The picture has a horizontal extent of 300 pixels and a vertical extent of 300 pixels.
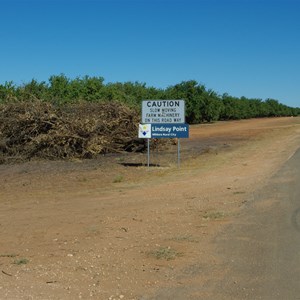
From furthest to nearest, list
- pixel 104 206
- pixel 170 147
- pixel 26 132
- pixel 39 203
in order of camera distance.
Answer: pixel 170 147, pixel 26 132, pixel 39 203, pixel 104 206

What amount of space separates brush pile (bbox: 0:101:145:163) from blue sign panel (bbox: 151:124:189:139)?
3398 millimetres

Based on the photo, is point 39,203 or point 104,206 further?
point 39,203

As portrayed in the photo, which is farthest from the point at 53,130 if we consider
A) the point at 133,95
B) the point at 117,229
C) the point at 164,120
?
the point at 133,95

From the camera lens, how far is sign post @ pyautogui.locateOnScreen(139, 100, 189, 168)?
1872 centimetres

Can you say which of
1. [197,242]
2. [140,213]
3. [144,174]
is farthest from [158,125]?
[197,242]

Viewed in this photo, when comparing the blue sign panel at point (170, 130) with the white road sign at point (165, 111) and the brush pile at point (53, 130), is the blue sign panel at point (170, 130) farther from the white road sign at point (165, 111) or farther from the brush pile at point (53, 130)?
the brush pile at point (53, 130)

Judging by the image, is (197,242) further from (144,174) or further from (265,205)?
(144,174)

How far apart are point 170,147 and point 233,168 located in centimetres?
935

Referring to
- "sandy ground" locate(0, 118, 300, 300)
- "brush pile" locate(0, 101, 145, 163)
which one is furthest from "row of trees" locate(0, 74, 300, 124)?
"sandy ground" locate(0, 118, 300, 300)

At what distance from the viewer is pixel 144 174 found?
1661cm

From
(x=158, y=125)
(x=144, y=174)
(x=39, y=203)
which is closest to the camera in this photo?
(x=39, y=203)

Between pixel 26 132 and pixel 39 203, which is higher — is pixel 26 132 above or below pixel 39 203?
above

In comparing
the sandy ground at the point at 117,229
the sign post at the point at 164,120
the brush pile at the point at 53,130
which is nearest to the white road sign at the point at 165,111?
the sign post at the point at 164,120

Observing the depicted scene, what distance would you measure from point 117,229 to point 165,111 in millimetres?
11038
